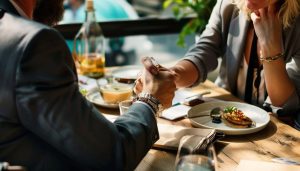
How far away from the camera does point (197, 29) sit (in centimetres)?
311

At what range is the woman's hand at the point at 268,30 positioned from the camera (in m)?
1.71

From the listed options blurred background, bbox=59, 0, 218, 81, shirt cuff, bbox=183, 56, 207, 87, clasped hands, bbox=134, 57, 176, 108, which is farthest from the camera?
blurred background, bbox=59, 0, 218, 81

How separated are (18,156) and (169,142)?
48cm

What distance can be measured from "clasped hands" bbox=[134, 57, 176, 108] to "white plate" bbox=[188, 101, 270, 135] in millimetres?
136

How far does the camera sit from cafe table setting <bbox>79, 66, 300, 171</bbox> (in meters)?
1.11

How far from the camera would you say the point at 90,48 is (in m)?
2.23

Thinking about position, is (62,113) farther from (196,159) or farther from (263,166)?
(263,166)

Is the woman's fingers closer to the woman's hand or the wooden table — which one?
the wooden table

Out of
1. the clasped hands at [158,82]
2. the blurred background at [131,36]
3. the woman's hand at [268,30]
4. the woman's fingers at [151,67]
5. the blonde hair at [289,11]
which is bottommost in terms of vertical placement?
the blurred background at [131,36]

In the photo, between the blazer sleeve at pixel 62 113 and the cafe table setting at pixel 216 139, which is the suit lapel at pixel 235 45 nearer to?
the cafe table setting at pixel 216 139

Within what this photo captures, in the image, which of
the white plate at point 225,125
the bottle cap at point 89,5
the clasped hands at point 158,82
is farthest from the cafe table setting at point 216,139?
the bottle cap at point 89,5

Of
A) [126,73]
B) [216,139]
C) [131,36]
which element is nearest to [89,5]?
[126,73]

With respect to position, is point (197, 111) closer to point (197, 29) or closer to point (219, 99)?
point (219, 99)

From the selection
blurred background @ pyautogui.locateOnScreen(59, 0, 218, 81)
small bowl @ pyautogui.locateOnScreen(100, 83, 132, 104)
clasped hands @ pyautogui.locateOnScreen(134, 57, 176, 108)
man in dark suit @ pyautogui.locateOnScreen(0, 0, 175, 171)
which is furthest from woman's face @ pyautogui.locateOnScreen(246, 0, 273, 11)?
blurred background @ pyautogui.locateOnScreen(59, 0, 218, 81)
